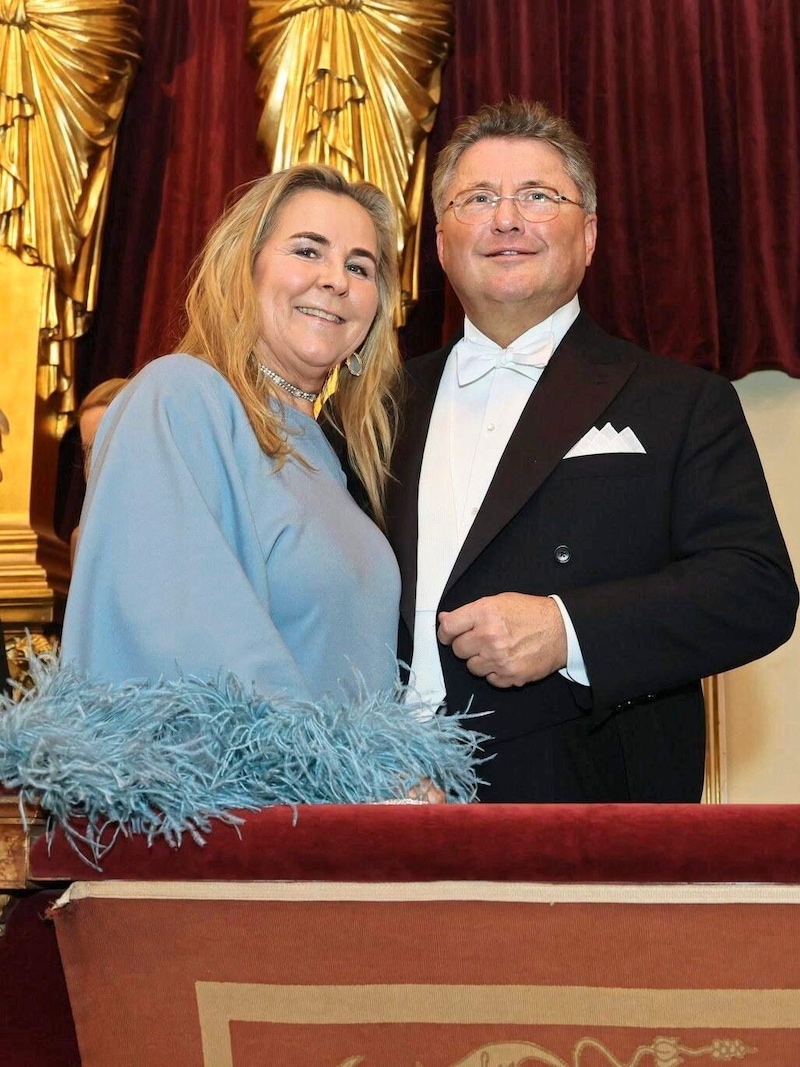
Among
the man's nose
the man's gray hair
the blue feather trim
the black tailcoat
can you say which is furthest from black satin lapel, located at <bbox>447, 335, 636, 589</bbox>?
the blue feather trim

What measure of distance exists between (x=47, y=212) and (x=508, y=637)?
216cm

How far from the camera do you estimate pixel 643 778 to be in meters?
2.00

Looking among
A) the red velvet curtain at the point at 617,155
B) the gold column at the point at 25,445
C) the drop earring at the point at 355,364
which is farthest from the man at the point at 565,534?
the gold column at the point at 25,445

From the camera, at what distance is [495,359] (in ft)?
7.52

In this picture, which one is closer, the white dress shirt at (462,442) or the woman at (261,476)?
the woman at (261,476)

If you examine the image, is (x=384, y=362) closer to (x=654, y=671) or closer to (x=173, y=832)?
(x=654, y=671)

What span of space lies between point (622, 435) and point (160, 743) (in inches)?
42.0

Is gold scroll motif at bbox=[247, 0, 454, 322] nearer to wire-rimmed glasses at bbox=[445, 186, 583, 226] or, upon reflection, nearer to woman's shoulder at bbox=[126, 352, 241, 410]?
wire-rimmed glasses at bbox=[445, 186, 583, 226]

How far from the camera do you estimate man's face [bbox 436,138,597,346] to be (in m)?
2.27

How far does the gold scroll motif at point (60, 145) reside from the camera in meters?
3.48

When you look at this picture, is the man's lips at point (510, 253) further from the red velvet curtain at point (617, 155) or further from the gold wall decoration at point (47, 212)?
the gold wall decoration at point (47, 212)

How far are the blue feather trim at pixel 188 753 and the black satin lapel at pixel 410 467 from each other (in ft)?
2.13

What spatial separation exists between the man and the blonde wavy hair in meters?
0.06

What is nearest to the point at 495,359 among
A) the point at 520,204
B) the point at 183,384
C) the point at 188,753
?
the point at 520,204
